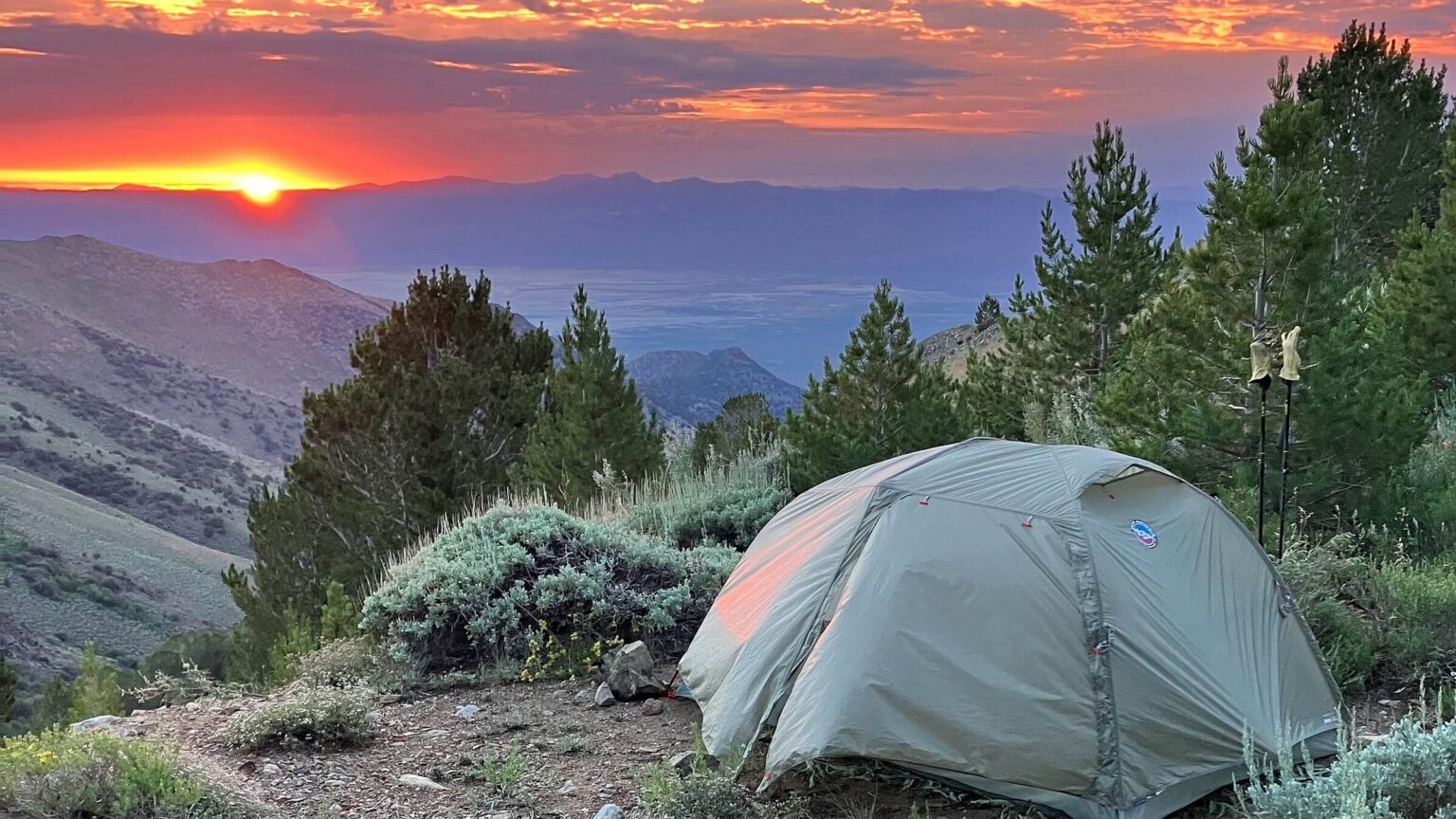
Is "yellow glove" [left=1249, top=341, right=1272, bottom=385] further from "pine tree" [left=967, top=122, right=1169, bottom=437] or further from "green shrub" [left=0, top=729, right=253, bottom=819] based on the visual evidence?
"pine tree" [left=967, top=122, right=1169, bottom=437]

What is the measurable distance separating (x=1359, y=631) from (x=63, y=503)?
66159 mm

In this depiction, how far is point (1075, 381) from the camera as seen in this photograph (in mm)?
21250

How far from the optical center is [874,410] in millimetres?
12656

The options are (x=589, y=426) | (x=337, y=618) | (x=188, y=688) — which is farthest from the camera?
(x=589, y=426)

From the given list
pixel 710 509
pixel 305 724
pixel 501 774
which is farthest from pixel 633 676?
pixel 710 509

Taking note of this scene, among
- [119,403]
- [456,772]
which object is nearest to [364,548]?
[456,772]

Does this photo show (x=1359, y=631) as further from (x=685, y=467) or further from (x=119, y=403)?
(x=119, y=403)

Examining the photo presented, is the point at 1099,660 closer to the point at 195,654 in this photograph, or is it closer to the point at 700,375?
the point at 195,654

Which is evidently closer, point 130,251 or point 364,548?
point 364,548

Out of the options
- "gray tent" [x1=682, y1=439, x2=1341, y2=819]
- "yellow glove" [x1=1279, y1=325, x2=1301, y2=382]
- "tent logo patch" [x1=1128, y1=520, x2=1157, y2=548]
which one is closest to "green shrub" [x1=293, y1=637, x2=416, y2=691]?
"gray tent" [x1=682, y1=439, x2=1341, y2=819]

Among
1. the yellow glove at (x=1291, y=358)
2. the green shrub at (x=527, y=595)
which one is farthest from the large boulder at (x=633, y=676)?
the yellow glove at (x=1291, y=358)

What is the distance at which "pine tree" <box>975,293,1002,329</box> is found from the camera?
50.5 m

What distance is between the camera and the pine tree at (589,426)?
53.7ft

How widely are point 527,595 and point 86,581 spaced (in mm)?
50534
